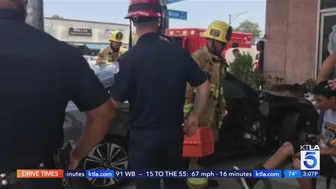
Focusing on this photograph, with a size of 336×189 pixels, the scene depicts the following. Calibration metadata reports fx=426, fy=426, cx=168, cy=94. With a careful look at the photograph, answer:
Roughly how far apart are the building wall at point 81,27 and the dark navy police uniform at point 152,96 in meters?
46.8

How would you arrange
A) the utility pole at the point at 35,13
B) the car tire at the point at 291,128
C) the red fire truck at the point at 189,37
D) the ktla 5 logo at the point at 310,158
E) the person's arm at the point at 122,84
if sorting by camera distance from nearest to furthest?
1. the person's arm at the point at 122,84
2. the ktla 5 logo at the point at 310,158
3. the utility pole at the point at 35,13
4. the car tire at the point at 291,128
5. the red fire truck at the point at 189,37

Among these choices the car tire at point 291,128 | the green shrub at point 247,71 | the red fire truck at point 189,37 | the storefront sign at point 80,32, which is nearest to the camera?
the car tire at point 291,128

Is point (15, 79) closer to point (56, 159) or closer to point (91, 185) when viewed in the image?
point (56, 159)

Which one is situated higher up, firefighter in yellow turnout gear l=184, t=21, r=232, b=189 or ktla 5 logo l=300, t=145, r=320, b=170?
firefighter in yellow turnout gear l=184, t=21, r=232, b=189

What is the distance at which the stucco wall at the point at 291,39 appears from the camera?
9414 mm

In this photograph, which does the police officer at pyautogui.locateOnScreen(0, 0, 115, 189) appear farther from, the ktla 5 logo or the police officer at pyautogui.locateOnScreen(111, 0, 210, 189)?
the ktla 5 logo

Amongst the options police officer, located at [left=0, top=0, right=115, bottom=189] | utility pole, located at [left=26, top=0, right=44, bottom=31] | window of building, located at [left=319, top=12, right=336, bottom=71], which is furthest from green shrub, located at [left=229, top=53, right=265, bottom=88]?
police officer, located at [left=0, top=0, right=115, bottom=189]

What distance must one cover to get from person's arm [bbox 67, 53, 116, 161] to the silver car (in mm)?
2304

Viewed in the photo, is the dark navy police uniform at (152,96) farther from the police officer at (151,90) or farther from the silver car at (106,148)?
the silver car at (106,148)

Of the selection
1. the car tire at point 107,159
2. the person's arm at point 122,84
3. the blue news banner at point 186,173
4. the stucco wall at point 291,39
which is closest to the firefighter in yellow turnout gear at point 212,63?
the car tire at point 107,159

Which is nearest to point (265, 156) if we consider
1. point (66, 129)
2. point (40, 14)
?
point (66, 129)

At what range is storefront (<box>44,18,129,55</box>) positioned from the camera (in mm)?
50225

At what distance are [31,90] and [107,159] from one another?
278cm

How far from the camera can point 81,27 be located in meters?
53.6
